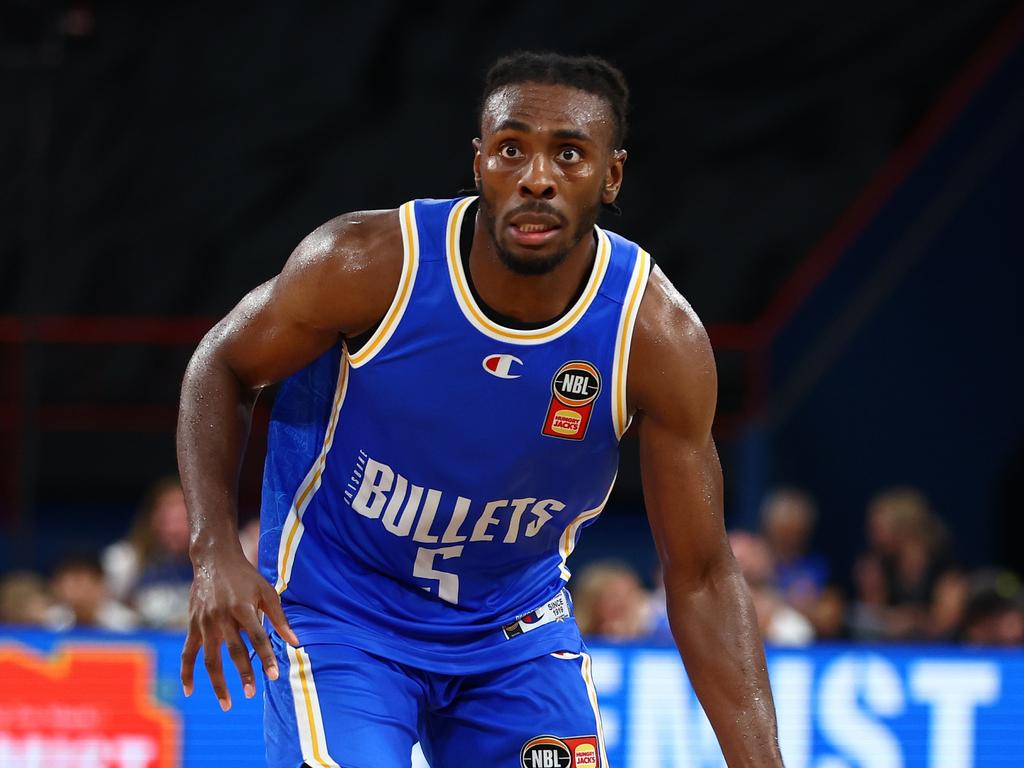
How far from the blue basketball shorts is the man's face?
85 cm

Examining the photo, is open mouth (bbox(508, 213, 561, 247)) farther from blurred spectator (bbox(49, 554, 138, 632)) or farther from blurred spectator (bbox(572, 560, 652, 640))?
blurred spectator (bbox(49, 554, 138, 632))

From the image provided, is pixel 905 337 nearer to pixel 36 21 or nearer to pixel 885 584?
pixel 885 584

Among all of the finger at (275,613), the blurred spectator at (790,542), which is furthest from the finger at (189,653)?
the blurred spectator at (790,542)

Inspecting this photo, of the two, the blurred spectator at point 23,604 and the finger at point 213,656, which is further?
the blurred spectator at point 23,604

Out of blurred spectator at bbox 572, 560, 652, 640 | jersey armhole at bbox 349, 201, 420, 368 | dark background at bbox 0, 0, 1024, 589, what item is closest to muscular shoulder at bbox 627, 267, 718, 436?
jersey armhole at bbox 349, 201, 420, 368

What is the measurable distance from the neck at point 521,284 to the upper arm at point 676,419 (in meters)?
0.16

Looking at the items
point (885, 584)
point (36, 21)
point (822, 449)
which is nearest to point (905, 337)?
point (822, 449)

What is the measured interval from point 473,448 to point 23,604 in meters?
3.88

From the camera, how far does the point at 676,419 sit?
3.24m

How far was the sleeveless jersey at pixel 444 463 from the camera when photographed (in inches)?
127

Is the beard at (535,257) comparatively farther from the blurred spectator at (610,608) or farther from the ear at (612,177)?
the blurred spectator at (610,608)

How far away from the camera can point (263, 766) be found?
5.74m

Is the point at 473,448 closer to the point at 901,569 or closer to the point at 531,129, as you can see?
the point at 531,129

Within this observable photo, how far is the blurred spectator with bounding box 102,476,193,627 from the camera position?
7090 mm
